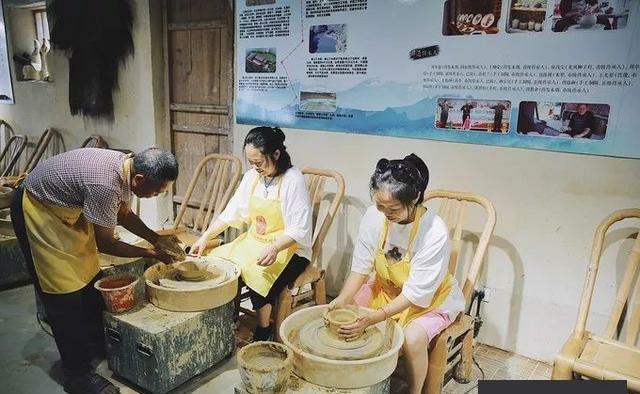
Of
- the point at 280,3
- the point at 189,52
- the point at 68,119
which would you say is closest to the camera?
the point at 280,3

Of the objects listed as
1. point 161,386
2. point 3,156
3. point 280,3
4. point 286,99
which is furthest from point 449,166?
point 3,156

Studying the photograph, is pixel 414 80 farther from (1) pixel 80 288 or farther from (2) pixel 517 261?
(1) pixel 80 288

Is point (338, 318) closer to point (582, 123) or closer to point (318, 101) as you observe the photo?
point (582, 123)

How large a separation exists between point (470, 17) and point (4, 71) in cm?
592

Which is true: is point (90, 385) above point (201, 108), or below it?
below

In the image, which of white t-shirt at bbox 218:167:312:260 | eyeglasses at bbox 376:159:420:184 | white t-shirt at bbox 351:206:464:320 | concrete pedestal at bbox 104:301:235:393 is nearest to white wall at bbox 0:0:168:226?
white t-shirt at bbox 218:167:312:260

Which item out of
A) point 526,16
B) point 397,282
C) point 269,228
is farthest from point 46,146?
point 526,16

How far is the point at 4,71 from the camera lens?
5.73 m

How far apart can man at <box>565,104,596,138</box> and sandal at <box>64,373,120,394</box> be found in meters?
2.71

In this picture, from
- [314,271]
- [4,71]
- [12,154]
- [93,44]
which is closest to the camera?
[314,271]

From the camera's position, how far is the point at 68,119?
200 inches

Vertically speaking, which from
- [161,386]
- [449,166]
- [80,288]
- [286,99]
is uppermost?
[286,99]

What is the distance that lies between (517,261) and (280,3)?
241 cm

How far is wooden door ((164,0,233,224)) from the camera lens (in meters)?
3.73
